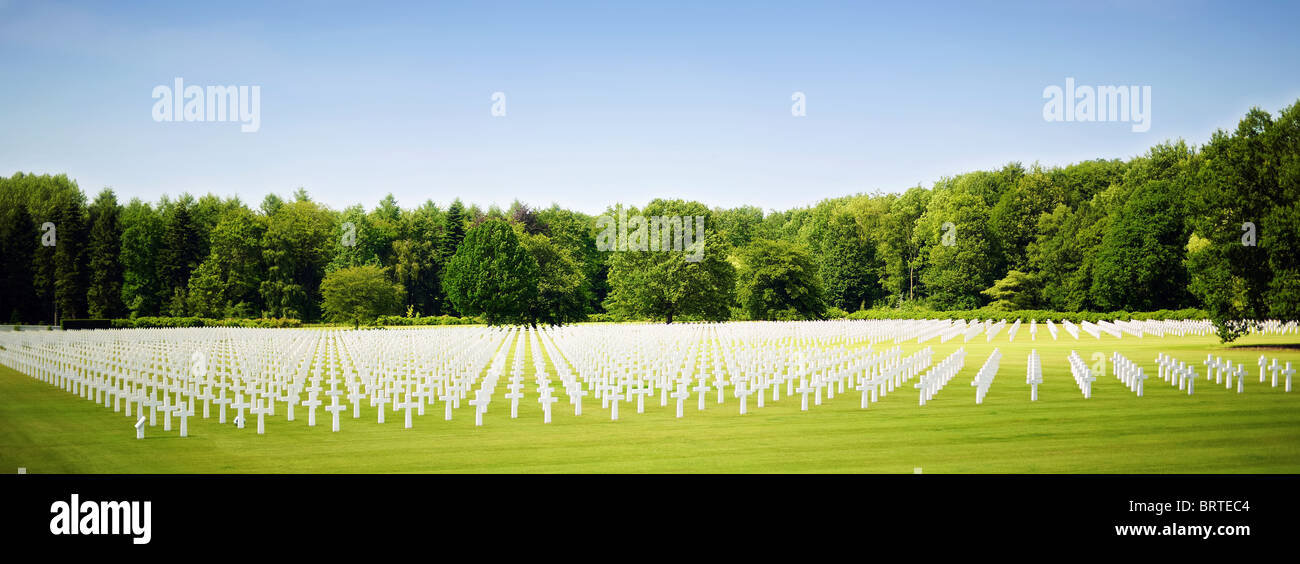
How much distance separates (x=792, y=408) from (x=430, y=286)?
90.7 meters

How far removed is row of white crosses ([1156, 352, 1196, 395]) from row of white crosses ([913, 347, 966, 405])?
571 centimetres

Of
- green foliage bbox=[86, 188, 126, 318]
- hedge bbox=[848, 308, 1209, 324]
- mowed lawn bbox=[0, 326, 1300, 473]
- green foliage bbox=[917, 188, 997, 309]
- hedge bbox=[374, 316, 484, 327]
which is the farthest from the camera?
green foliage bbox=[917, 188, 997, 309]

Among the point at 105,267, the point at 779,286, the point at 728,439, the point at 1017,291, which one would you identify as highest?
the point at 105,267

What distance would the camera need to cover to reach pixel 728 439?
1579 cm

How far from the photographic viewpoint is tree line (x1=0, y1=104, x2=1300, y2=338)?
86.0m

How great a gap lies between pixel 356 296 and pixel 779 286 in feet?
130

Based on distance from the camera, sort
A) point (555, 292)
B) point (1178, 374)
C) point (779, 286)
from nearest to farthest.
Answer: point (1178, 374)
point (555, 292)
point (779, 286)

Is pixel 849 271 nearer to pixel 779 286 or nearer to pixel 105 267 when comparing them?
pixel 779 286

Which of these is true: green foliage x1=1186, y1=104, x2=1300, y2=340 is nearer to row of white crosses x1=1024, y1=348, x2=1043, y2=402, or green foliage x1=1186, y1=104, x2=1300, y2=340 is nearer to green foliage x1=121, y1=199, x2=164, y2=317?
row of white crosses x1=1024, y1=348, x2=1043, y2=402

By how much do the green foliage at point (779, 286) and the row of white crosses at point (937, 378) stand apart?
201 feet

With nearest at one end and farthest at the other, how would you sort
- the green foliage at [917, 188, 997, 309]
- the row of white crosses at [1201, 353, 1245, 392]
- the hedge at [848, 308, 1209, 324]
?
the row of white crosses at [1201, 353, 1245, 392]
the hedge at [848, 308, 1209, 324]
the green foliage at [917, 188, 997, 309]

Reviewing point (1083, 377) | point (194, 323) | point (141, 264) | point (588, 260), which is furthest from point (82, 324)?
point (1083, 377)

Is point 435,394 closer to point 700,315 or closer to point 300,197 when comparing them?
point 700,315

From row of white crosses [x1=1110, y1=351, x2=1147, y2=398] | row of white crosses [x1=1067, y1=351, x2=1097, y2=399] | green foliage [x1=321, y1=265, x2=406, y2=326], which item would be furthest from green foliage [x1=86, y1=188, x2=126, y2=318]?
row of white crosses [x1=1110, y1=351, x2=1147, y2=398]
